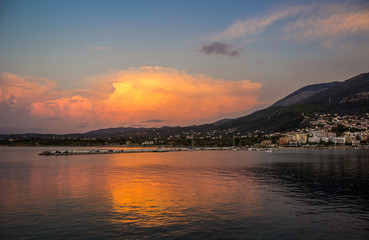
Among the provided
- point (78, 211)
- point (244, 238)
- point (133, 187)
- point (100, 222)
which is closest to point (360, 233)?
point (244, 238)

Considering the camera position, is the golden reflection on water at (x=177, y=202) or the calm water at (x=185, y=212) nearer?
the calm water at (x=185, y=212)

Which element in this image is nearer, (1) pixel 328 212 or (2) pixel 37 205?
(1) pixel 328 212

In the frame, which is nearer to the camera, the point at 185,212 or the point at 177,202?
the point at 185,212

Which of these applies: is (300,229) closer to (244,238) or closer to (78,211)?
(244,238)

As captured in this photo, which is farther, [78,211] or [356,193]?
[356,193]

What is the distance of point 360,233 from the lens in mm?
17953

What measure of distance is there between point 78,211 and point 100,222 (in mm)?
3982

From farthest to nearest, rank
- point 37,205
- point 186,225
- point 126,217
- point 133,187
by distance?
point 133,187, point 37,205, point 126,217, point 186,225

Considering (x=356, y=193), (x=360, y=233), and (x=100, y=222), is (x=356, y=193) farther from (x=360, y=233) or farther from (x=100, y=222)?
(x=100, y=222)

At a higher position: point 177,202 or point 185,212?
point 185,212

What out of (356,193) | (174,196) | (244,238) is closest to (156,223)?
(244,238)

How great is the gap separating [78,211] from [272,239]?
1541cm

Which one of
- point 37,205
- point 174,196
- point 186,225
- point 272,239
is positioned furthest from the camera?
point 174,196

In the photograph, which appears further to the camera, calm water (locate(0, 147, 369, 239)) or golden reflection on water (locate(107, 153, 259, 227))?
golden reflection on water (locate(107, 153, 259, 227))
